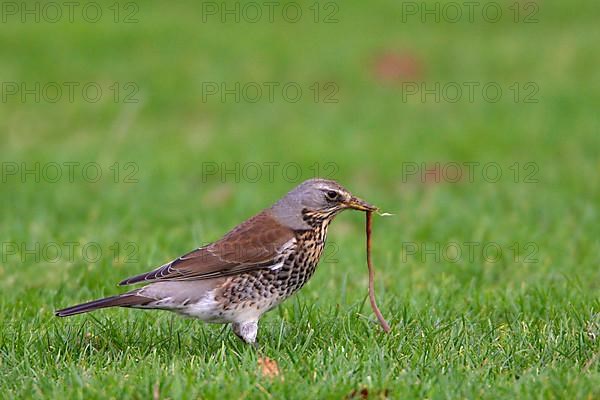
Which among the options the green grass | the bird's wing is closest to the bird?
the bird's wing

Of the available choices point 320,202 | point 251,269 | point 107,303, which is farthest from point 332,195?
point 107,303

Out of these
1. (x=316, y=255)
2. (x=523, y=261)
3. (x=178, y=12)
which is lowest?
(x=523, y=261)

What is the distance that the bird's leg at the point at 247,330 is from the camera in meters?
5.90

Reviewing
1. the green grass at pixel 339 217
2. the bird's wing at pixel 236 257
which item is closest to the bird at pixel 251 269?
the bird's wing at pixel 236 257

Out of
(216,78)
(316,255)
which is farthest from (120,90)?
(316,255)

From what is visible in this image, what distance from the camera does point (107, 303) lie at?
5.60 m

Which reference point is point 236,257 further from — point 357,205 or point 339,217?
point 339,217

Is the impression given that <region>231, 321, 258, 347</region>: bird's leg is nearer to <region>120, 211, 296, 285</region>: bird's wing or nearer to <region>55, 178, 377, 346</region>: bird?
<region>55, 178, 377, 346</region>: bird

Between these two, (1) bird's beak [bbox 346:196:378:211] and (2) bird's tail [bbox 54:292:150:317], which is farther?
(1) bird's beak [bbox 346:196:378:211]

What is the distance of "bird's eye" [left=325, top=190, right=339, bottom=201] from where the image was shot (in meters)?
6.14

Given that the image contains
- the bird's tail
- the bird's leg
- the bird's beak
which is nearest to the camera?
the bird's tail

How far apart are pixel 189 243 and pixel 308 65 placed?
7.91 metres

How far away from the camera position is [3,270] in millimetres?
7805

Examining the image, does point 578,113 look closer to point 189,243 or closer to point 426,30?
point 426,30
